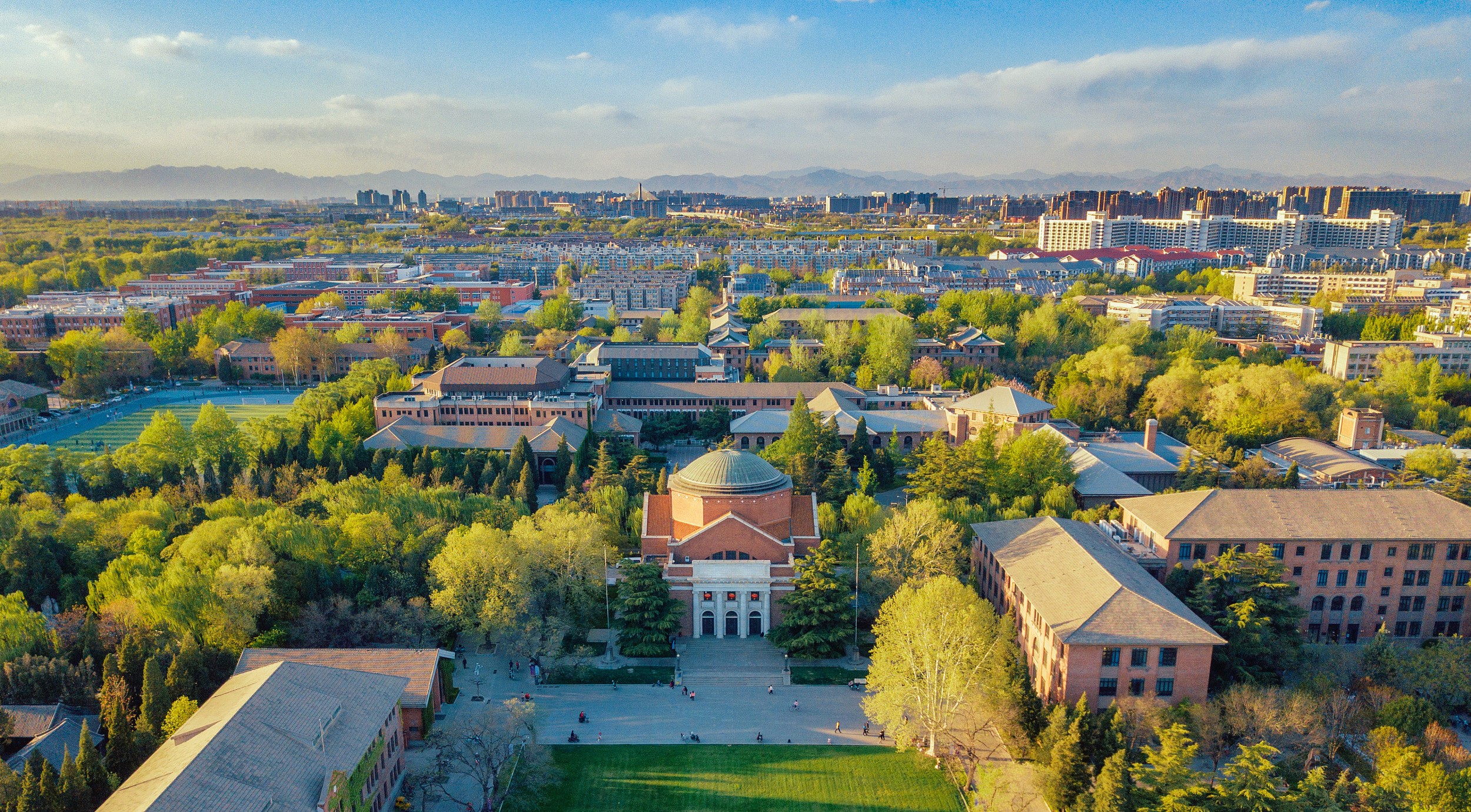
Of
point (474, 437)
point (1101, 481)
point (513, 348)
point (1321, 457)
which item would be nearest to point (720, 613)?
point (1101, 481)

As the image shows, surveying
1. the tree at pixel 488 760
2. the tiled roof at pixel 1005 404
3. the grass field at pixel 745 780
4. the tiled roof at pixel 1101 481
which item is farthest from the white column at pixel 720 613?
the tiled roof at pixel 1005 404

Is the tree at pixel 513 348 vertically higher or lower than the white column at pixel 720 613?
higher

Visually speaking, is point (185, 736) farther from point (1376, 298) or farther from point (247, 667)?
point (1376, 298)

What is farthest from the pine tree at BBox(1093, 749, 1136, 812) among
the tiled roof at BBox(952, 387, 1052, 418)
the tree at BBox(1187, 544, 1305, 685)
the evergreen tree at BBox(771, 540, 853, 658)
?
the tiled roof at BBox(952, 387, 1052, 418)

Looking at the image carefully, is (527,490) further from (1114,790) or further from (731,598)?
(1114,790)

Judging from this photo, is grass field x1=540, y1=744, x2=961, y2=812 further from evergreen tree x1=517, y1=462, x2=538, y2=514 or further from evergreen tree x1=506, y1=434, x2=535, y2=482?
evergreen tree x1=506, y1=434, x2=535, y2=482

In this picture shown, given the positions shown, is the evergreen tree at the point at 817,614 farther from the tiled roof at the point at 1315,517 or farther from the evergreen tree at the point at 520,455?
the evergreen tree at the point at 520,455
